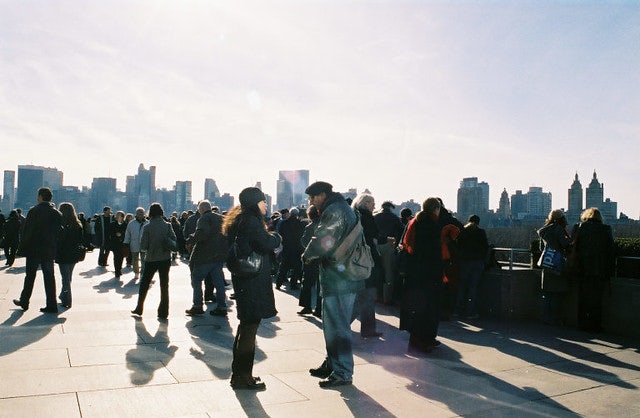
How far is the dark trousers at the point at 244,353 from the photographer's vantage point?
15.0 feet

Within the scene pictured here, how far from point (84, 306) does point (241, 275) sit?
18.4 ft

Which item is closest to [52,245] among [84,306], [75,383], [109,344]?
[84,306]

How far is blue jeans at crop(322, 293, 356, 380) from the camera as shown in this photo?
4816mm

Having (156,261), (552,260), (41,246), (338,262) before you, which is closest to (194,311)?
(156,261)

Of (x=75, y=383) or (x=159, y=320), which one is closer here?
(x=75, y=383)

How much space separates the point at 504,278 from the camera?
8594 mm

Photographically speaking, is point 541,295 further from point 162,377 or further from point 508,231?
point 508,231

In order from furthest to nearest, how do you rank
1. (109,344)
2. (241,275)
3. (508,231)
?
(508,231) < (109,344) < (241,275)

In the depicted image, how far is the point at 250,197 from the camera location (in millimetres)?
4781

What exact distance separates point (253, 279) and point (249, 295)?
0.47 feet

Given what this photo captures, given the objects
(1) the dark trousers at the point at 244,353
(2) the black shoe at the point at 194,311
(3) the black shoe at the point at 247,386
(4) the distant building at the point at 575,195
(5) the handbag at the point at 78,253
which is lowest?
(2) the black shoe at the point at 194,311

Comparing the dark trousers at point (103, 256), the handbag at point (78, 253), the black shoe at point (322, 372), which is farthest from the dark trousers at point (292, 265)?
the dark trousers at point (103, 256)

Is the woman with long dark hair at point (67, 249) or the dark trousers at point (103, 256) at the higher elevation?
the woman with long dark hair at point (67, 249)

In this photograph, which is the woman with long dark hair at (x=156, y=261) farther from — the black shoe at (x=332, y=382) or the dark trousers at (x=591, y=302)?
the dark trousers at (x=591, y=302)
